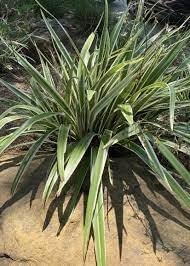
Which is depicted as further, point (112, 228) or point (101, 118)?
point (101, 118)

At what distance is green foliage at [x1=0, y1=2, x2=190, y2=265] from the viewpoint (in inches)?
105

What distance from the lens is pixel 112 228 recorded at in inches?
102

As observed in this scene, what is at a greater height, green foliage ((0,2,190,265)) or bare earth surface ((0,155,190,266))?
green foliage ((0,2,190,265))

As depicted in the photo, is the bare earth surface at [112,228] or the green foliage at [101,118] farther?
the green foliage at [101,118]

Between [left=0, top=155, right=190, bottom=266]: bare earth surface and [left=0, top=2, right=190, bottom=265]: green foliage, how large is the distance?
0.08 meters

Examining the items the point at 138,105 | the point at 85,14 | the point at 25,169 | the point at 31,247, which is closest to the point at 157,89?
the point at 138,105

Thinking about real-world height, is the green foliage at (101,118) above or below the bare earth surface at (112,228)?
above

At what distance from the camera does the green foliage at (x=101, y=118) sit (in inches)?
105

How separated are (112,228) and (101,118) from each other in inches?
25.1

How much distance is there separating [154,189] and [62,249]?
0.60 metres

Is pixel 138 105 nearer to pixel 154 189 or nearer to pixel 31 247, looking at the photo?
pixel 154 189

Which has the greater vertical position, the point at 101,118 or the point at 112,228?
the point at 101,118

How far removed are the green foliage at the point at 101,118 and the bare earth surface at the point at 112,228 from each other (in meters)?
0.08

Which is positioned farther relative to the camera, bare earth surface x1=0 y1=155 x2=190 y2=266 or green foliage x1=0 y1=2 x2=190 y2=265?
green foliage x1=0 y1=2 x2=190 y2=265
